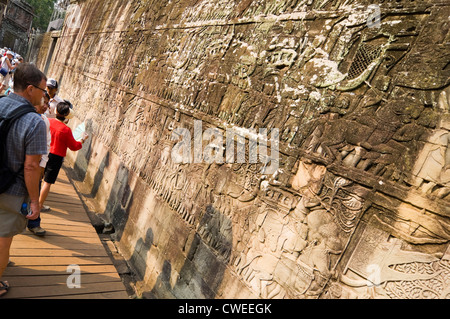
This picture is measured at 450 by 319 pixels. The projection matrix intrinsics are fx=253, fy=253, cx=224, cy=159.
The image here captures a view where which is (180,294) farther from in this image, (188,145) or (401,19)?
(401,19)

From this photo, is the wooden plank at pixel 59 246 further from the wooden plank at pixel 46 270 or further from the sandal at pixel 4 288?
the sandal at pixel 4 288

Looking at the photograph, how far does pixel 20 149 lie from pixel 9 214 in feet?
1.85

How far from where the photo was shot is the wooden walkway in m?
2.55

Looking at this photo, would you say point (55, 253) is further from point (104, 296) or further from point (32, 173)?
point (32, 173)

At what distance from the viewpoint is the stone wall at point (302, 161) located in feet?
6.62

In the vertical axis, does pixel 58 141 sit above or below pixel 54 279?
above

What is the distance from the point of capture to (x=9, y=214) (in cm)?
208

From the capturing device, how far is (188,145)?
13.9ft

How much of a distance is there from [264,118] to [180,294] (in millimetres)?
2767
